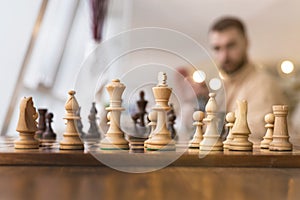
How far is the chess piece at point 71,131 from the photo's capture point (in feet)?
3.05

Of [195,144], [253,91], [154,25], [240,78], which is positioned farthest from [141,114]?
[154,25]

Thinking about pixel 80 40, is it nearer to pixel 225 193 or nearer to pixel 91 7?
pixel 91 7

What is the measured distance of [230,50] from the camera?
369 centimetres

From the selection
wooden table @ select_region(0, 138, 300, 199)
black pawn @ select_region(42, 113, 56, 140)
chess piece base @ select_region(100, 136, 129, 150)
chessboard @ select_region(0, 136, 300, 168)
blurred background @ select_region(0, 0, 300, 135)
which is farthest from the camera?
blurred background @ select_region(0, 0, 300, 135)

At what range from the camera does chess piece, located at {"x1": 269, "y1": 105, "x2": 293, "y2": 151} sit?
98cm

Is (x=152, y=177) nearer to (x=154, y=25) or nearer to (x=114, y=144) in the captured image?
(x=114, y=144)

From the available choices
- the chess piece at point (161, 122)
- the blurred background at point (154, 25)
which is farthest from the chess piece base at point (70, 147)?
the blurred background at point (154, 25)

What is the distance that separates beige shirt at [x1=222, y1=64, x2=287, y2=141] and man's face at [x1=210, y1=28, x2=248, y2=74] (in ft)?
0.39

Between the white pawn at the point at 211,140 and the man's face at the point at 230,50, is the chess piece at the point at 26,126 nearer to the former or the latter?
the white pawn at the point at 211,140

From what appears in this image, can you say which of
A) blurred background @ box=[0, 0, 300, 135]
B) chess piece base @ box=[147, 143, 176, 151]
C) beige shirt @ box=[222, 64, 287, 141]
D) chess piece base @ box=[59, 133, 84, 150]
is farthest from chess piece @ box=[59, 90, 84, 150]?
blurred background @ box=[0, 0, 300, 135]

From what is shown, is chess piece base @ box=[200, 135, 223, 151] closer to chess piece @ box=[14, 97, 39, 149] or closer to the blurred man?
chess piece @ box=[14, 97, 39, 149]

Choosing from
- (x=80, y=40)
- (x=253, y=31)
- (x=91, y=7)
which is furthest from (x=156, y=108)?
(x=253, y=31)

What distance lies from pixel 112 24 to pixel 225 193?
12.5 feet

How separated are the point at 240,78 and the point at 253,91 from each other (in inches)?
11.5
